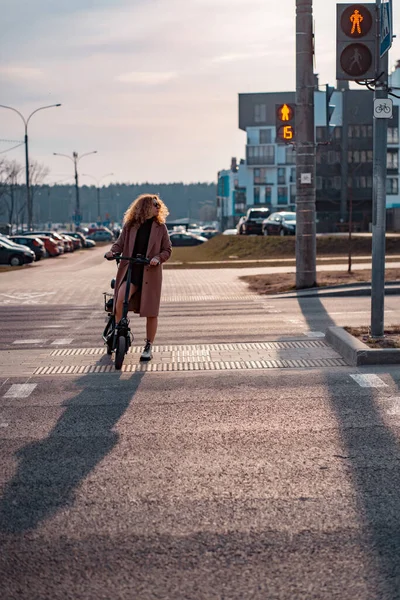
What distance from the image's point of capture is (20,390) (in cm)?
807

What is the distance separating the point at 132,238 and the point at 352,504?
5.04 metres

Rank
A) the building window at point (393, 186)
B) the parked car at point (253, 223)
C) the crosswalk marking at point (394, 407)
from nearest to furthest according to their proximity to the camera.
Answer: the crosswalk marking at point (394, 407), the parked car at point (253, 223), the building window at point (393, 186)

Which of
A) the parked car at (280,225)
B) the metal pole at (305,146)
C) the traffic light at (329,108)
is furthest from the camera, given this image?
the parked car at (280,225)

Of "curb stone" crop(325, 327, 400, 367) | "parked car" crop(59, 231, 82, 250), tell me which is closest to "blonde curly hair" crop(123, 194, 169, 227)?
"curb stone" crop(325, 327, 400, 367)

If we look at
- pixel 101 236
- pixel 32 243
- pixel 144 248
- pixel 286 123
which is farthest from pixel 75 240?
pixel 144 248

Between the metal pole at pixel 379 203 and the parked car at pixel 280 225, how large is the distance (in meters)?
40.1

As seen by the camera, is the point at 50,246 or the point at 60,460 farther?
the point at 50,246

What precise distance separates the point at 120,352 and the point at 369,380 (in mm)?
2504

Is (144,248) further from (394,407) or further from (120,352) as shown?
(394,407)

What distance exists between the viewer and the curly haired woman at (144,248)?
9.23m

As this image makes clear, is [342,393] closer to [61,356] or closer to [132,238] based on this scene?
[132,238]

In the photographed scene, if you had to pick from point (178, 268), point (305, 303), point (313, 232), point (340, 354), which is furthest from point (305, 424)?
point (178, 268)

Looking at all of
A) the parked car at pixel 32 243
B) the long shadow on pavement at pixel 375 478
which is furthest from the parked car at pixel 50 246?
the long shadow on pavement at pixel 375 478

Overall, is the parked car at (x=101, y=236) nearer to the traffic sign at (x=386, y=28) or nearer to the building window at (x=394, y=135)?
the building window at (x=394, y=135)
